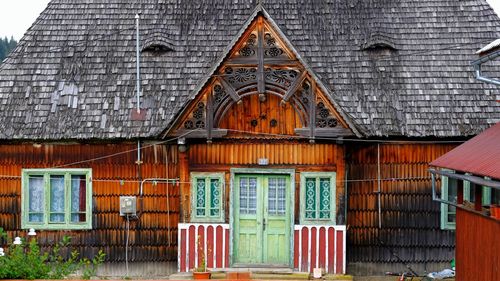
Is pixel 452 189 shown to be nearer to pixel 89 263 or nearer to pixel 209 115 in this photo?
pixel 209 115

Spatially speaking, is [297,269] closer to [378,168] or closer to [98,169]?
[378,168]

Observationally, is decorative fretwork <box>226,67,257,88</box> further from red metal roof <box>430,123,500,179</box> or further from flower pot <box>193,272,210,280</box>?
red metal roof <box>430,123,500,179</box>

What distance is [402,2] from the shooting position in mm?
18500

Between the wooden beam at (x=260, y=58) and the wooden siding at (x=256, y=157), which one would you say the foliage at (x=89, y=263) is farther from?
the wooden beam at (x=260, y=58)

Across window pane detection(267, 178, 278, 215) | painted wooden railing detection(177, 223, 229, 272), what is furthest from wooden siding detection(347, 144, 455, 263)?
painted wooden railing detection(177, 223, 229, 272)

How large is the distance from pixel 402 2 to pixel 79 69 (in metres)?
7.86

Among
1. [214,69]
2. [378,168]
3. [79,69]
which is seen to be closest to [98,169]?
[79,69]

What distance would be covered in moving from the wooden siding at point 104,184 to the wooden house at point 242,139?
0.03 metres

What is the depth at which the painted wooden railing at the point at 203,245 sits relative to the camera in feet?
51.9

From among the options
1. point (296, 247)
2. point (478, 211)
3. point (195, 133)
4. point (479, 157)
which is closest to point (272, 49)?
point (195, 133)

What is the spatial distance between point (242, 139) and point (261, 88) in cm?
125

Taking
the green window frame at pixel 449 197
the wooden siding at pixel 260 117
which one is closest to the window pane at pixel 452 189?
the green window frame at pixel 449 197

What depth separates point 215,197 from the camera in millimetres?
15992

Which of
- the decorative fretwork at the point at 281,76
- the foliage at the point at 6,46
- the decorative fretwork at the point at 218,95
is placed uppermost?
the foliage at the point at 6,46
